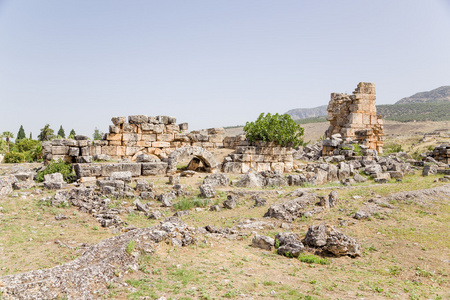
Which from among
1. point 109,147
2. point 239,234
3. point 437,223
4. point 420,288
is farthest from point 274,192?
point 109,147

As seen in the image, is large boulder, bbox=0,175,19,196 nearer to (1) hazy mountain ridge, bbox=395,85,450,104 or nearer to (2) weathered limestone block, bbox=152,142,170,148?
(2) weathered limestone block, bbox=152,142,170,148

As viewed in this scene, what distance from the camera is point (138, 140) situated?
58.6ft

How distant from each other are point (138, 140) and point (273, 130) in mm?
7626

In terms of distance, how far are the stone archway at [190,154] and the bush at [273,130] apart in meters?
3.02

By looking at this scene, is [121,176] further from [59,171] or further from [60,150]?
[60,150]

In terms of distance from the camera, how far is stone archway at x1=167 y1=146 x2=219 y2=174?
15.0m

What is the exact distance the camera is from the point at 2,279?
4.36 m

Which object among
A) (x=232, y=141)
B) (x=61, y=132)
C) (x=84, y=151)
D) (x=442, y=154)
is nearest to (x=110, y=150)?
(x=84, y=151)

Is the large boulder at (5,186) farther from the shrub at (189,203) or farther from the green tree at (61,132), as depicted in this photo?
the green tree at (61,132)

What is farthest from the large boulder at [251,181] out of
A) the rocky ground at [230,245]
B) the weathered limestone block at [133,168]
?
the weathered limestone block at [133,168]

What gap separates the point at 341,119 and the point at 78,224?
72.7 feet

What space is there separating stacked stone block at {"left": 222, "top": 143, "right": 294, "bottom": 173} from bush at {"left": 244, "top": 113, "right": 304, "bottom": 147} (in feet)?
1.38

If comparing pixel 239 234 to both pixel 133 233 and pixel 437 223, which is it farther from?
pixel 437 223

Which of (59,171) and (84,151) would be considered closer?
(59,171)
